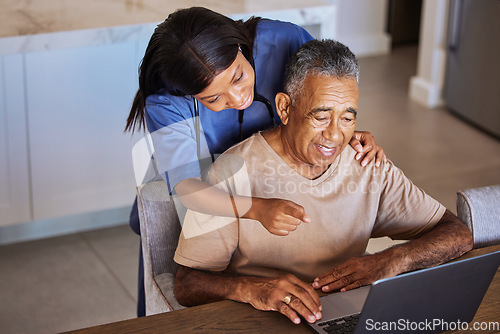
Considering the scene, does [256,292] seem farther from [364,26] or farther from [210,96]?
[364,26]

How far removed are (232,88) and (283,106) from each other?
19 cm

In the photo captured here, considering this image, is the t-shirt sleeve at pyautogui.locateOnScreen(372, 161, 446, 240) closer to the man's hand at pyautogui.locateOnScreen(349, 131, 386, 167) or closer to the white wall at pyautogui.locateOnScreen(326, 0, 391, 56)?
the man's hand at pyautogui.locateOnScreen(349, 131, 386, 167)

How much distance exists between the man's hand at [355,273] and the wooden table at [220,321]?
5.3 inches

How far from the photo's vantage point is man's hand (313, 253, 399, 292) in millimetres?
1308

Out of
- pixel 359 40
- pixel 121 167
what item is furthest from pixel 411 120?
pixel 121 167

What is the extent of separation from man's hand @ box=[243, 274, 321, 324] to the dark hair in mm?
408

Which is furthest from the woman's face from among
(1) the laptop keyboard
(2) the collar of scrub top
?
(1) the laptop keyboard

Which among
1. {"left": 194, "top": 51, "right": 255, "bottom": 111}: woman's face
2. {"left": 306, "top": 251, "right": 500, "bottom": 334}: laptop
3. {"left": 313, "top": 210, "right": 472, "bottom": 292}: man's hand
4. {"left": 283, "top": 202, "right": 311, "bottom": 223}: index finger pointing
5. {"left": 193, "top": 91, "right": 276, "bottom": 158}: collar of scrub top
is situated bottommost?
{"left": 313, "top": 210, "right": 472, "bottom": 292}: man's hand

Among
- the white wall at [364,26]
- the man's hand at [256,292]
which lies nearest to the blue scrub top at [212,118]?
the man's hand at [256,292]

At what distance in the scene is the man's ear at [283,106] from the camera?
4.91 ft

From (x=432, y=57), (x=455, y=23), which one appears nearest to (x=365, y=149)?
(x=455, y=23)

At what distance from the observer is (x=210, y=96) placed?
4.45 feet

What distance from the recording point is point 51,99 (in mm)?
2498

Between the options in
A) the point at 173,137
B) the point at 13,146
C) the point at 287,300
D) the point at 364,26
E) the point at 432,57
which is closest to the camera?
the point at 287,300
